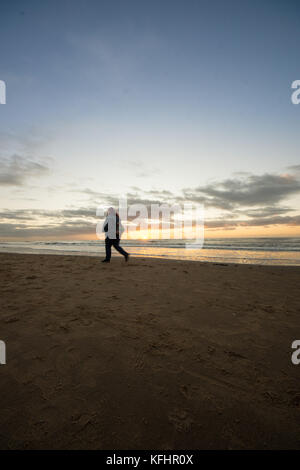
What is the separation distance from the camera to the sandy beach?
4.88ft

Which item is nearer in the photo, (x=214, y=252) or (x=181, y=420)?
(x=181, y=420)

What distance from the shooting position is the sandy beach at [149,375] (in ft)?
4.88

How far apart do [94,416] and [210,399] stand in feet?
3.17

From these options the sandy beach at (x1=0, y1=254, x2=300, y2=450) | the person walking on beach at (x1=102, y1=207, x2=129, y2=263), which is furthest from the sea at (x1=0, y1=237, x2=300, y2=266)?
the sandy beach at (x1=0, y1=254, x2=300, y2=450)

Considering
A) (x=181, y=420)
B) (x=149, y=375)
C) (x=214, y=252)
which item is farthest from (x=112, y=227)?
(x=214, y=252)

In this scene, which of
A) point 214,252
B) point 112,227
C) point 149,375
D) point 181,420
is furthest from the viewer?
point 214,252

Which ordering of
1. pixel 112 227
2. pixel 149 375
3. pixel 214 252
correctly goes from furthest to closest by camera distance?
pixel 214 252
pixel 112 227
pixel 149 375

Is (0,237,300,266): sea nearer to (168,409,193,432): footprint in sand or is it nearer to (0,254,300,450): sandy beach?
(0,254,300,450): sandy beach

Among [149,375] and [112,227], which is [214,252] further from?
[149,375]

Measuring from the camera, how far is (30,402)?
1747 millimetres

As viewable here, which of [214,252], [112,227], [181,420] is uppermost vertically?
[112,227]

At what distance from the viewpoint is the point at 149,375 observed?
210 cm

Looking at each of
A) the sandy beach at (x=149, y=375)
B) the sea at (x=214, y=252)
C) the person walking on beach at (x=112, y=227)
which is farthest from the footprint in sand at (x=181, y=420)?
the sea at (x=214, y=252)
